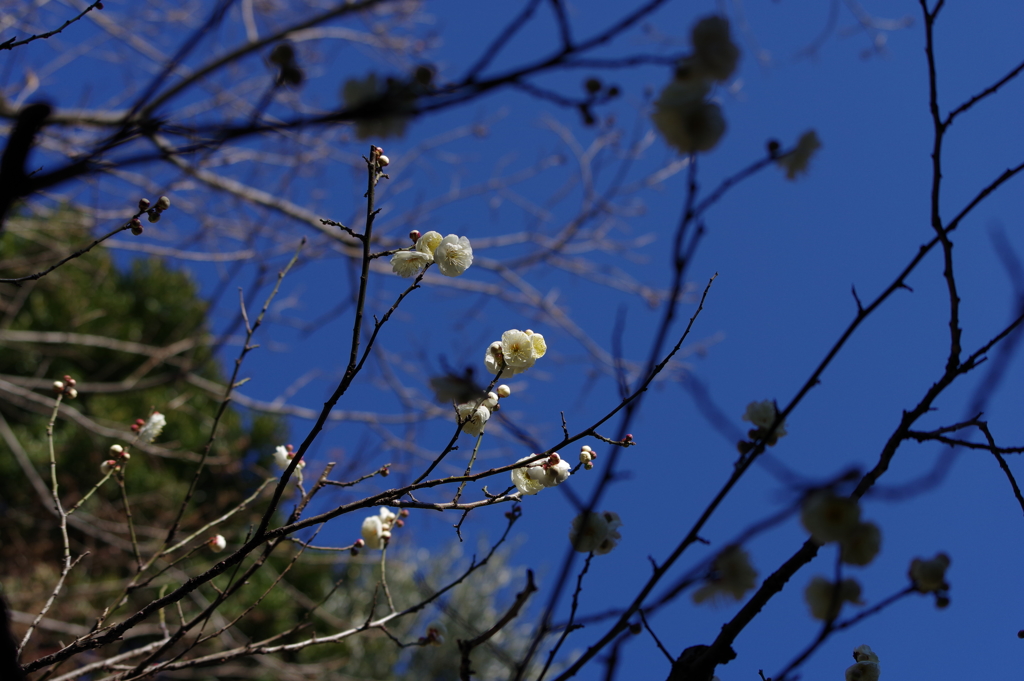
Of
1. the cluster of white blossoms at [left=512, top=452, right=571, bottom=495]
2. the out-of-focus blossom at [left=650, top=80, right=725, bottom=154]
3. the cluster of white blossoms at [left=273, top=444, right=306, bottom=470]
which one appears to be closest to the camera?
the out-of-focus blossom at [left=650, top=80, right=725, bottom=154]

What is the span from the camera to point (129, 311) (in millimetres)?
7656

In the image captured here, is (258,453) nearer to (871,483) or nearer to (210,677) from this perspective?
(210,677)

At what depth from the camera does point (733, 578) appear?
100 centimetres

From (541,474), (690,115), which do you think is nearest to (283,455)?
(541,474)

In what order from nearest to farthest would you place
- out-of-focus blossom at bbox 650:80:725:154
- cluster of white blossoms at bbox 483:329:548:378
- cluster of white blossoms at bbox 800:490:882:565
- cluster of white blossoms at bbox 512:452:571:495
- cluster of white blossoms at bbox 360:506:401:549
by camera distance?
cluster of white blossoms at bbox 800:490:882:565
out-of-focus blossom at bbox 650:80:725:154
cluster of white blossoms at bbox 512:452:571:495
cluster of white blossoms at bbox 483:329:548:378
cluster of white blossoms at bbox 360:506:401:549

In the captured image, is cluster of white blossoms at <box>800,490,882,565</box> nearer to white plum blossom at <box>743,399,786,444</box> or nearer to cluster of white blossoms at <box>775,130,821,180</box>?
white plum blossom at <box>743,399,786,444</box>

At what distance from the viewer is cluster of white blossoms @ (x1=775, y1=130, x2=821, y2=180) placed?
116cm

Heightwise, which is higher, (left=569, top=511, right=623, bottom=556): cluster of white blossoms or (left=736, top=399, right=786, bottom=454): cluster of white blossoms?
(left=736, top=399, right=786, bottom=454): cluster of white blossoms

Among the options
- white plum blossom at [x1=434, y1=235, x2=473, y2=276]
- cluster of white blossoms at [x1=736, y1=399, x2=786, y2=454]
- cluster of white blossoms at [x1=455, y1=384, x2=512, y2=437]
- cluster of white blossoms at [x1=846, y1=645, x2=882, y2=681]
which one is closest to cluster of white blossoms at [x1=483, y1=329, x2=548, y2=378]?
cluster of white blossoms at [x1=455, y1=384, x2=512, y2=437]

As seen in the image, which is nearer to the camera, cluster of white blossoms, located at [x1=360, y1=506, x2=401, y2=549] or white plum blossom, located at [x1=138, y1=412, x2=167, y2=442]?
cluster of white blossoms, located at [x1=360, y1=506, x2=401, y2=549]

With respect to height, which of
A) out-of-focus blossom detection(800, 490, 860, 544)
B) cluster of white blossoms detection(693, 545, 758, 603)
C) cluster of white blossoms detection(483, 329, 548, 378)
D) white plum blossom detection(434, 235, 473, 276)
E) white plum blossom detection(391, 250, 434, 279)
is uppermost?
white plum blossom detection(434, 235, 473, 276)

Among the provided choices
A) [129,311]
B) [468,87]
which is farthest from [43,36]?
[129,311]

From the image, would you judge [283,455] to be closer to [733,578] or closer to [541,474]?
[541,474]

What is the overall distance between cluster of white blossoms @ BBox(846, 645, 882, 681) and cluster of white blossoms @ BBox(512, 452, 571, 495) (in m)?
0.70
